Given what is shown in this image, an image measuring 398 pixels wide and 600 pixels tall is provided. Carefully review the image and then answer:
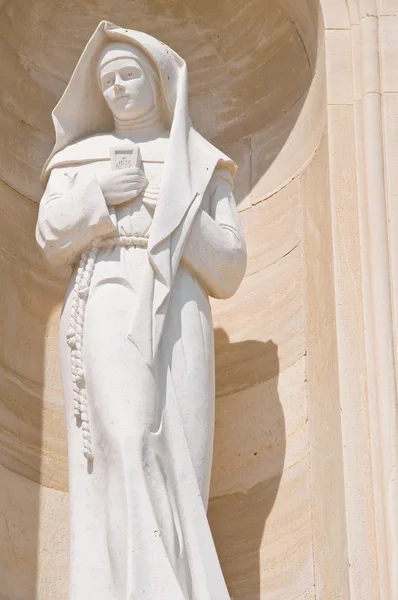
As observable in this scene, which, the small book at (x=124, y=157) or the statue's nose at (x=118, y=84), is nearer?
the small book at (x=124, y=157)

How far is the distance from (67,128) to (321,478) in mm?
1398

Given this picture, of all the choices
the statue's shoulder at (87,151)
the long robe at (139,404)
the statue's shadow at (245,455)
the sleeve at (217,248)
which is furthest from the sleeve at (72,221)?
the statue's shadow at (245,455)

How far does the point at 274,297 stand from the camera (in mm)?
6219

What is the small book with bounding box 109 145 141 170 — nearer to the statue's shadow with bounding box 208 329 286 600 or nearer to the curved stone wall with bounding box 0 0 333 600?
the curved stone wall with bounding box 0 0 333 600

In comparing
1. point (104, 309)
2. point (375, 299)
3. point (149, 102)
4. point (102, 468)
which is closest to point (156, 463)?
point (102, 468)

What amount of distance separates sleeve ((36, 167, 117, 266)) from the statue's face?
0.32 m

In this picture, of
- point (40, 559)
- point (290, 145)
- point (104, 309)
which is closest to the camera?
point (104, 309)

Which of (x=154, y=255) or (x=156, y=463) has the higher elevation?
(x=154, y=255)

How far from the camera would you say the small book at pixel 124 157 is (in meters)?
5.73

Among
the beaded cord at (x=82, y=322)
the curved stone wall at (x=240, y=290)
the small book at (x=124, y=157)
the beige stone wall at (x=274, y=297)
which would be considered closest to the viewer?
the beaded cord at (x=82, y=322)

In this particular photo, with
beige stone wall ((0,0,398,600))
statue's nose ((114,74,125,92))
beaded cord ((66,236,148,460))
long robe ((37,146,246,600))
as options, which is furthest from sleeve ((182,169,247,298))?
statue's nose ((114,74,125,92))

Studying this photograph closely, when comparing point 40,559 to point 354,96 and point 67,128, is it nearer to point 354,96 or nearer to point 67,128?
point 67,128

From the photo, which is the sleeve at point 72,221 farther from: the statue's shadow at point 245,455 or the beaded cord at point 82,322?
the statue's shadow at point 245,455

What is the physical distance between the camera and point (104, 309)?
5.46 metres
